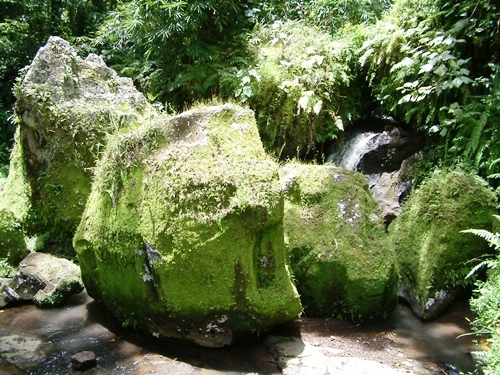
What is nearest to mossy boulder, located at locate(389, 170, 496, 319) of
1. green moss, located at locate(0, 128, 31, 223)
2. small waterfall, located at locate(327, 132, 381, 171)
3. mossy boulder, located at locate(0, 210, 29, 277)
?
small waterfall, located at locate(327, 132, 381, 171)

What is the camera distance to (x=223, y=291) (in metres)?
4.45

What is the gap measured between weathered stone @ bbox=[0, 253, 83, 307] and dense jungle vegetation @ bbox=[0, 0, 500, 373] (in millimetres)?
2816

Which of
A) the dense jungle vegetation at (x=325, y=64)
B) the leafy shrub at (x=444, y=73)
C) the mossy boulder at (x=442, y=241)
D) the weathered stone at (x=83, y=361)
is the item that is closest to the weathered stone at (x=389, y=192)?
the dense jungle vegetation at (x=325, y=64)

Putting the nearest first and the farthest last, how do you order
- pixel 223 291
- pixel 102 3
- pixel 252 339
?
pixel 223 291 → pixel 252 339 → pixel 102 3

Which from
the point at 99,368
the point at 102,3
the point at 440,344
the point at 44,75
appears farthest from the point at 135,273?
the point at 102,3

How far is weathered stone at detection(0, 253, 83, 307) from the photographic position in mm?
5609

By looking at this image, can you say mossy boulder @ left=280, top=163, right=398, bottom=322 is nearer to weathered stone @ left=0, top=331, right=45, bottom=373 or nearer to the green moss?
weathered stone @ left=0, top=331, right=45, bottom=373

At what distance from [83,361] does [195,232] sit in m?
1.53

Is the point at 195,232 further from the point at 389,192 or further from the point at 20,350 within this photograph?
the point at 389,192

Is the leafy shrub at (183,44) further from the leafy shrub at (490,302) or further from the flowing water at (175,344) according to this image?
the leafy shrub at (490,302)

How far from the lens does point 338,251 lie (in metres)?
5.61

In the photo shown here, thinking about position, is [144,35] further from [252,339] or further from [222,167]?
[252,339]

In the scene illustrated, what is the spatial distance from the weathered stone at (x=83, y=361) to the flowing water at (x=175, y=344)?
0.06m

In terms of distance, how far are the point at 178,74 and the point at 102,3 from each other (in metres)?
5.94
